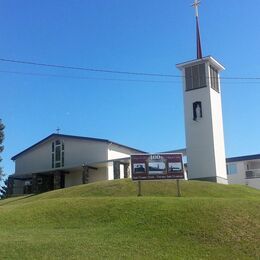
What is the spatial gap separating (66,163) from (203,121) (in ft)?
48.9

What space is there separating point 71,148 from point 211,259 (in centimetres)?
3167

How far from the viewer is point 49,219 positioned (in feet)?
66.4

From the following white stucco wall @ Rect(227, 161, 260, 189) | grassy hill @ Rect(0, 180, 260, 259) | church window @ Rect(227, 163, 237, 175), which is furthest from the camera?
church window @ Rect(227, 163, 237, 175)

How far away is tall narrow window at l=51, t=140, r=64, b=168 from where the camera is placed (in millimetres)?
46688

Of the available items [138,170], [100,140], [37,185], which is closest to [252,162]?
[100,140]

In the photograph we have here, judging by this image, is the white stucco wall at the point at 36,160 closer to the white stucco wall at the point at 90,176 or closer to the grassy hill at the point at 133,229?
the white stucco wall at the point at 90,176

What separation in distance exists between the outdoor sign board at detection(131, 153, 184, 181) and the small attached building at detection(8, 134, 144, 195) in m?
18.6

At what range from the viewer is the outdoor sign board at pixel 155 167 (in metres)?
24.4

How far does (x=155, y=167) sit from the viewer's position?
24.6 metres

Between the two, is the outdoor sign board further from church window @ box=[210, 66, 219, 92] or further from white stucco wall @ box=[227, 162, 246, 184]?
white stucco wall @ box=[227, 162, 246, 184]

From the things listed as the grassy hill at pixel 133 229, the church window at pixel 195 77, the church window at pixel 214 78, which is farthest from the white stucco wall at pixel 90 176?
the grassy hill at pixel 133 229

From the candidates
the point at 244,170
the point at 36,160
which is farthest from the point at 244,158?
the point at 36,160

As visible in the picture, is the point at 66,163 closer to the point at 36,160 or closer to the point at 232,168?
the point at 36,160

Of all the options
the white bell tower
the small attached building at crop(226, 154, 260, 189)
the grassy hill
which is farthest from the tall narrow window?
the grassy hill
